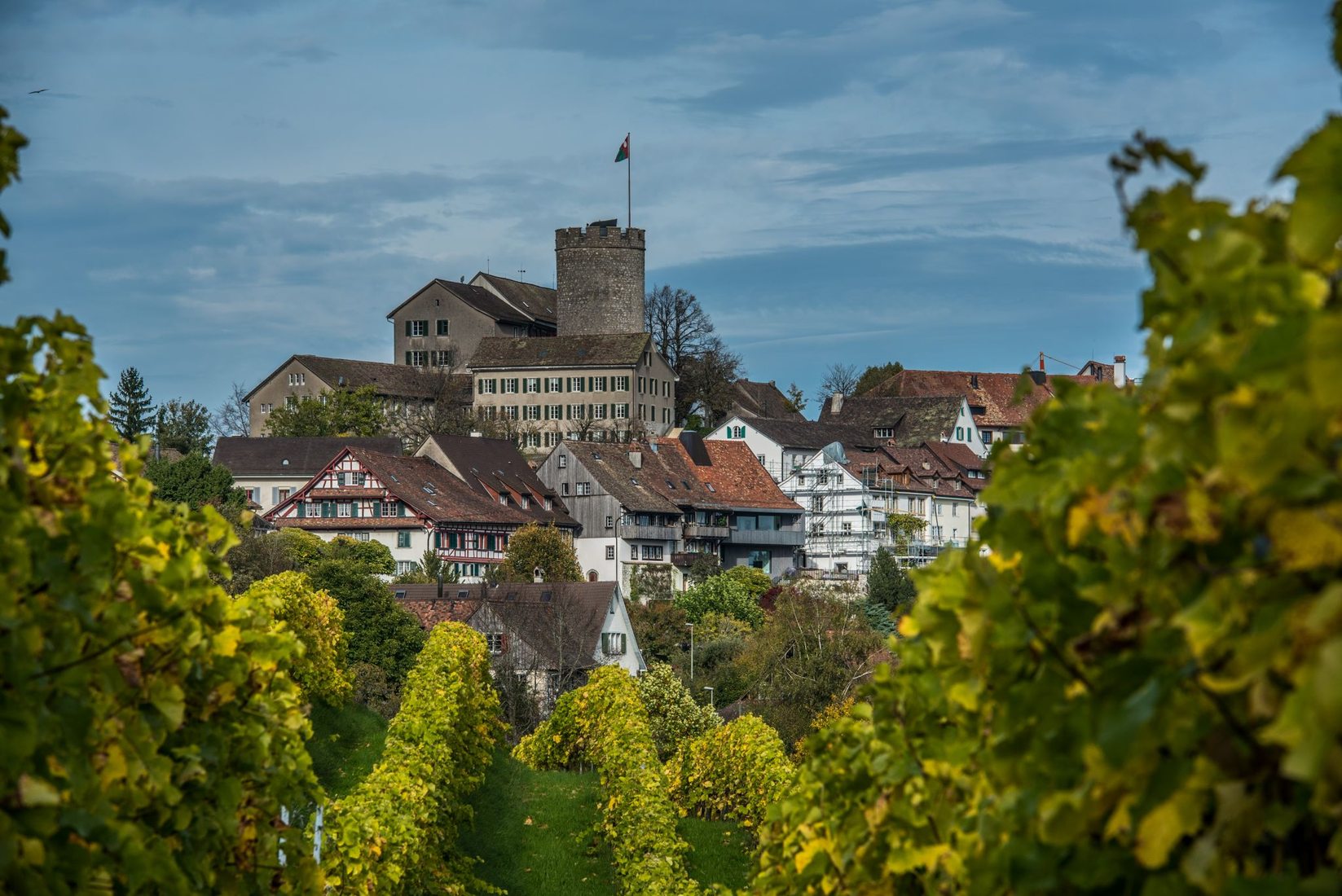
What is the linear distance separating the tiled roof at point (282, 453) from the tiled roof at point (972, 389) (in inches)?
1791

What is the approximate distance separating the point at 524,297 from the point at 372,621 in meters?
95.1

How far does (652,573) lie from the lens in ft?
281

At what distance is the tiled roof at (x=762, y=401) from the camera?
127m

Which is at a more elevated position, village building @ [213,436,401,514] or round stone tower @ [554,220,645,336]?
round stone tower @ [554,220,645,336]

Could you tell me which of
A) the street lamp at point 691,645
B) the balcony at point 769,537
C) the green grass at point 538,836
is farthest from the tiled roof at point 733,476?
the green grass at point 538,836

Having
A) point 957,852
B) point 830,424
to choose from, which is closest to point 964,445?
point 830,424

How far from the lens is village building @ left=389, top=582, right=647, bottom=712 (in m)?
54.1

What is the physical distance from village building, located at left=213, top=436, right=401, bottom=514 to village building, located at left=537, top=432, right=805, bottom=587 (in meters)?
14.3

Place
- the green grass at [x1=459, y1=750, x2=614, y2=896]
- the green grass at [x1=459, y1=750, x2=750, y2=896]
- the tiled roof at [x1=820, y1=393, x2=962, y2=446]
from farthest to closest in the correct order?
1. the tiled roof at [x1=820, y1=393, x2=962, y2=446]
2. the green grass at [x1=459, y1=750, x2=750, y2=896]
3. the green grass at [x1=459, y1=750, x2=614, y2=896]

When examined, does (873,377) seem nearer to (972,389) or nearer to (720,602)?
(972,389)

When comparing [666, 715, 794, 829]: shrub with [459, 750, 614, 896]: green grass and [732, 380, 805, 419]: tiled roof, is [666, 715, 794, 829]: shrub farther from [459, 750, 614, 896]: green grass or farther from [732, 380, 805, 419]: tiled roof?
[732, 380, 805, 419]: tiled roof

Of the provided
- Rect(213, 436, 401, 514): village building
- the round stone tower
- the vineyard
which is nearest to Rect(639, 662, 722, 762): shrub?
the vineyard

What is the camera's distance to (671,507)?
87.7 m

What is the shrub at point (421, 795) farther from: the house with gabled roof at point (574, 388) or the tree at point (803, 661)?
the house with gabled roof at point (574, 388)
